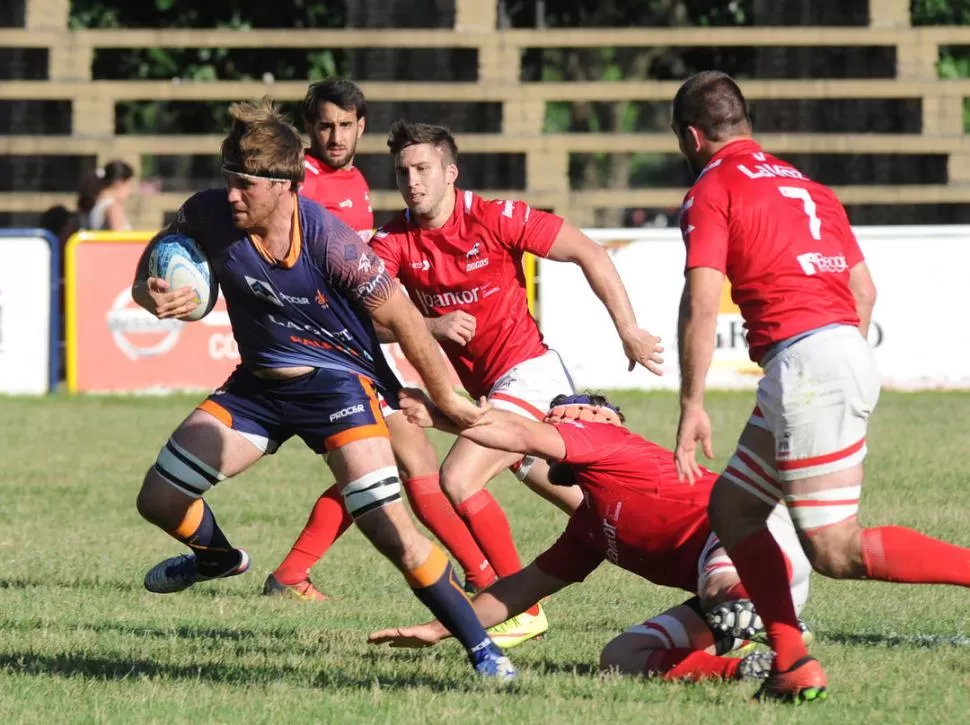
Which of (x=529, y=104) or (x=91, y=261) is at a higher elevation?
(x=529, y=104)

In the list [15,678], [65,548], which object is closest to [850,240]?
[15,678]

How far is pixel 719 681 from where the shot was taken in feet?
19.2

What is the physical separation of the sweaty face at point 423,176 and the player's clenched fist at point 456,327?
2.64ft

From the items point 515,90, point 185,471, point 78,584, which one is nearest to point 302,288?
point 185,471

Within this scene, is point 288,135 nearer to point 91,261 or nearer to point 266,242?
point 266,242

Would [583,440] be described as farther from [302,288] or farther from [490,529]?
[490,529]

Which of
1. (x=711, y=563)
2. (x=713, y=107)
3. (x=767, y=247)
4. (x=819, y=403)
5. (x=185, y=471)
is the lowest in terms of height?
(x=711, y=563)

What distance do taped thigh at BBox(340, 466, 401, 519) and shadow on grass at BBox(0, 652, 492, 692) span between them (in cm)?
59

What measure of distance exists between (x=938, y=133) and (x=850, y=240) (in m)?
16.7

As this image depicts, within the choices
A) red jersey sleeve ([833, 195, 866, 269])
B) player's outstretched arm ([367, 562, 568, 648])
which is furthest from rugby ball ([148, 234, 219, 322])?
red jersey sleeve ([833, 195, 866, 269])

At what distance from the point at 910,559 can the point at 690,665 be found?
0.89m

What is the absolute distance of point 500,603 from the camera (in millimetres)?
6277

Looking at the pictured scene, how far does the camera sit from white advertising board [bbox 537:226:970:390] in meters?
16.0

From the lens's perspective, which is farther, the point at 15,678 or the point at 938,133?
the point at 938,133
